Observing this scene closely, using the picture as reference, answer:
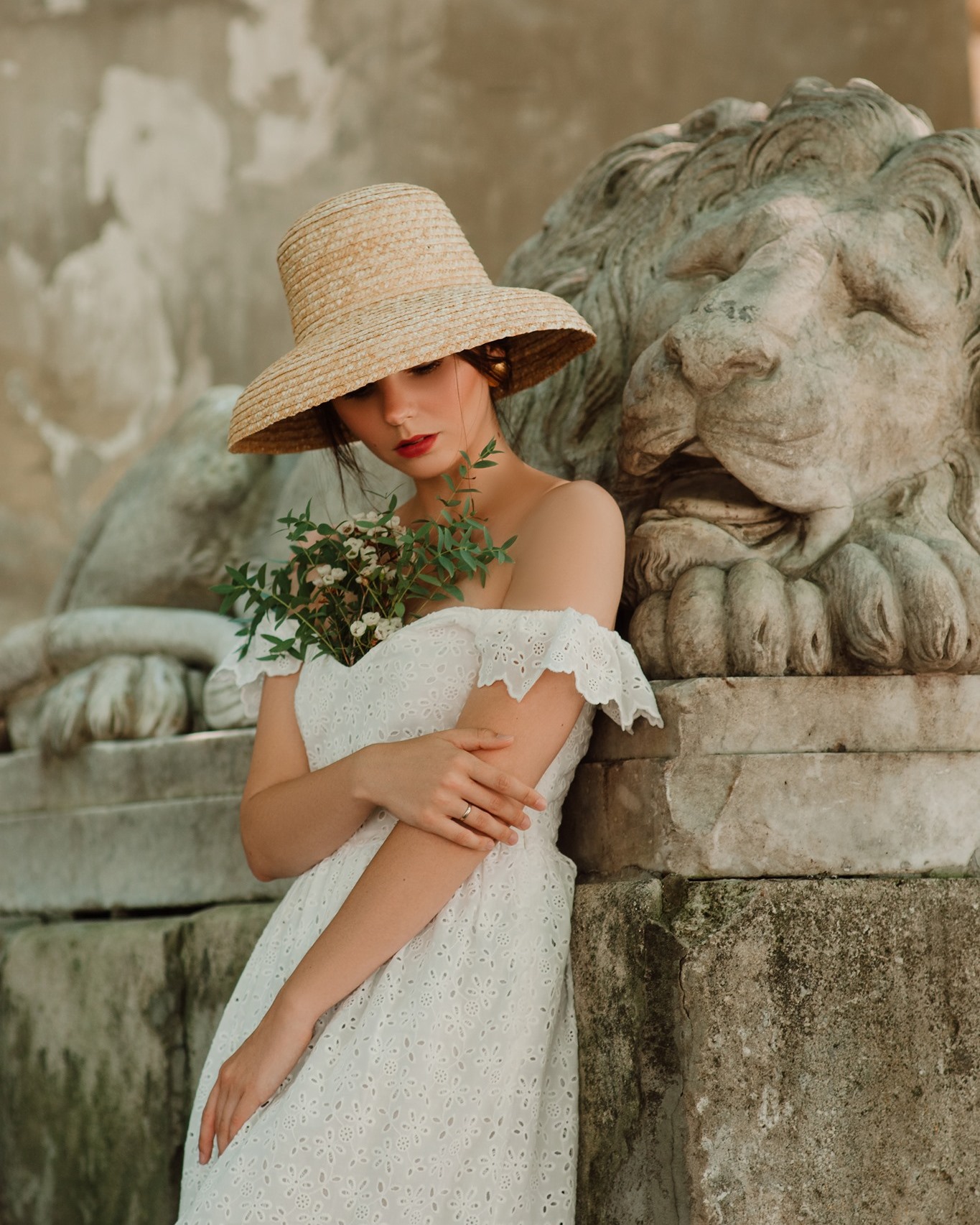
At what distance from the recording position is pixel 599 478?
205cm

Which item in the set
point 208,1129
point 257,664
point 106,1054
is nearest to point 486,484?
point 257,664

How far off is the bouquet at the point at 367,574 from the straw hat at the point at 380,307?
13 cm

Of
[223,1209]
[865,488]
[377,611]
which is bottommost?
[223,1209]

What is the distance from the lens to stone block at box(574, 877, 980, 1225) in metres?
1.56

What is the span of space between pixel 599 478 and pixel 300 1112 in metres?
0.86

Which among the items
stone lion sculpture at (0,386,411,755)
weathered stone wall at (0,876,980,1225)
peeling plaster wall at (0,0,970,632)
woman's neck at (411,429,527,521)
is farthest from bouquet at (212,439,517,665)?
peeling plaster wall at (0,0,970,632)

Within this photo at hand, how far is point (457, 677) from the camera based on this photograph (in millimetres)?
1719

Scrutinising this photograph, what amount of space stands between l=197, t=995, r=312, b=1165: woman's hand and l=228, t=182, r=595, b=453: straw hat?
64 cm

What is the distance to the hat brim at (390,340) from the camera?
1732 millimetres

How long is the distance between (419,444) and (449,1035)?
2.11 feet

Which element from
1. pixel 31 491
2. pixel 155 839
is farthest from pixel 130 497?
pixel 31 491

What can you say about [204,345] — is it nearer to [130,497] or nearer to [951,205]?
[130,497]

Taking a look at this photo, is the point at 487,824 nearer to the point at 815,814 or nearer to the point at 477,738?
the point at 477,738

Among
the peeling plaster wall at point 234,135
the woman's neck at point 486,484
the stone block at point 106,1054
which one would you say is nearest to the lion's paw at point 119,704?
the stone block at point 106,1054
